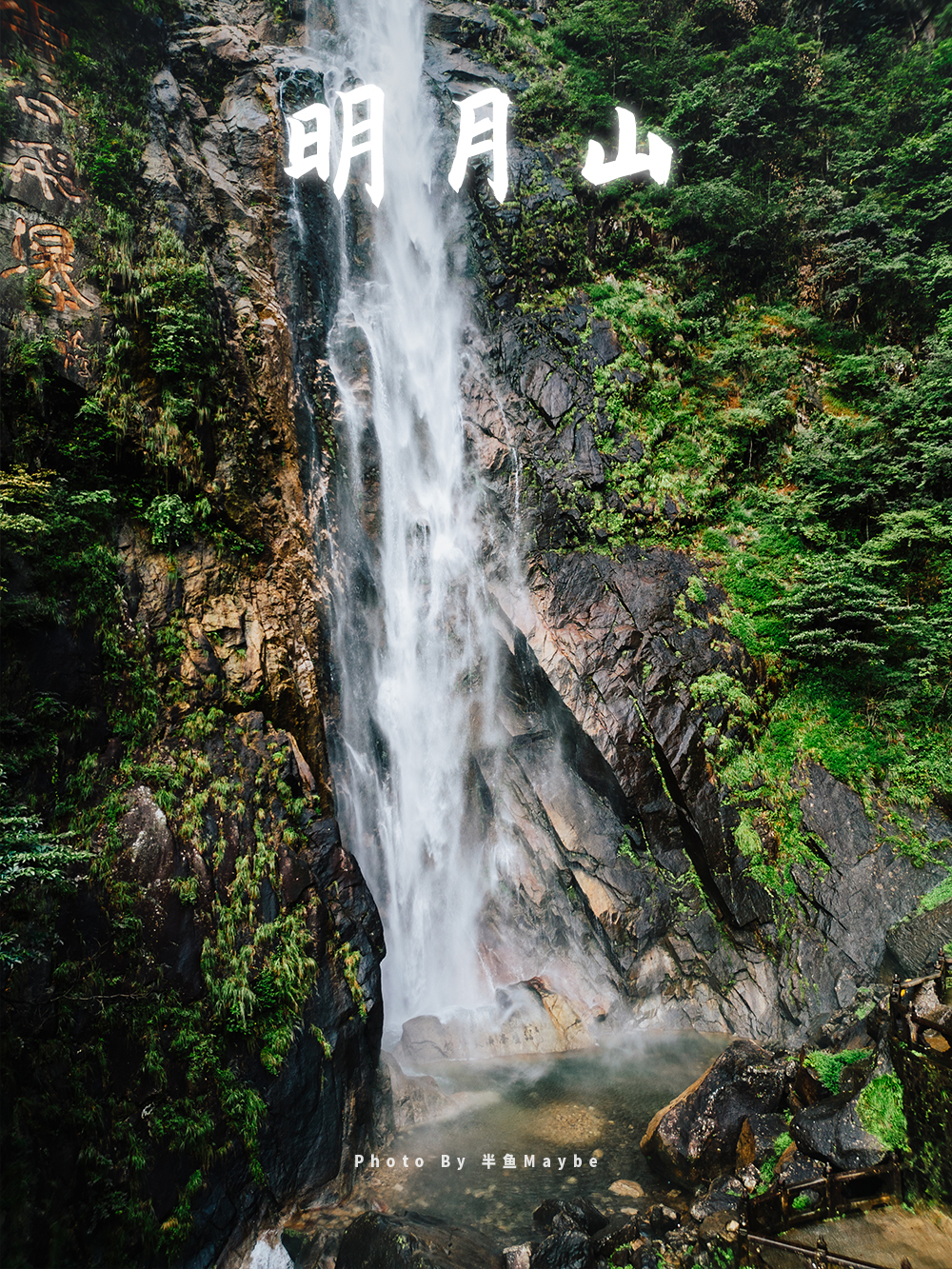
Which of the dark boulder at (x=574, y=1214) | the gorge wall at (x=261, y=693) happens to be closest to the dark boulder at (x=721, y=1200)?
the dark boulder at (x=574, y=1214)

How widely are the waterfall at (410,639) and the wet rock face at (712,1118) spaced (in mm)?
4382

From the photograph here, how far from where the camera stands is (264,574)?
8.73 meters

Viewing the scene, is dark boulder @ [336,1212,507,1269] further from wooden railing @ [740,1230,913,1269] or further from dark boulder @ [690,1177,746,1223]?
wooden railing @ [740,1230,913,1269]

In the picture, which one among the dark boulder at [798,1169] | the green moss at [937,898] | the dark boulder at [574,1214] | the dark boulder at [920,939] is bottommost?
the dark boulder at [574,1214]

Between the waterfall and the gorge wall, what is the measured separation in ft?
1.37

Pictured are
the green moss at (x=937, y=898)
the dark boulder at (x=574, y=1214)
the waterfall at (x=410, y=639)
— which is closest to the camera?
the dark boulder at (x=574, y=1214)

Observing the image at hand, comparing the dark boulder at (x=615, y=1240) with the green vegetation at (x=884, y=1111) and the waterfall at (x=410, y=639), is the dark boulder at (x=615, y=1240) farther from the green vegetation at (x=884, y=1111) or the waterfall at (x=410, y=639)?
the waterfall at (x=410, y=639)

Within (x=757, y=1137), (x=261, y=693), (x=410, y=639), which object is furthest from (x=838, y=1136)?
(x=410, y=639)

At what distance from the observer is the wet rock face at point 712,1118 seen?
249 inches

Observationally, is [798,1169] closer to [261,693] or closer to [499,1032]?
[499,1032]

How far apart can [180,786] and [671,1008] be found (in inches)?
324

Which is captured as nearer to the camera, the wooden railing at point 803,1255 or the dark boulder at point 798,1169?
the wooden railing at point 803,1255

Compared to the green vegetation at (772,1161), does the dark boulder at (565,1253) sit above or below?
below

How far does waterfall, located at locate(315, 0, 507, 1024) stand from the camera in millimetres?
10500
